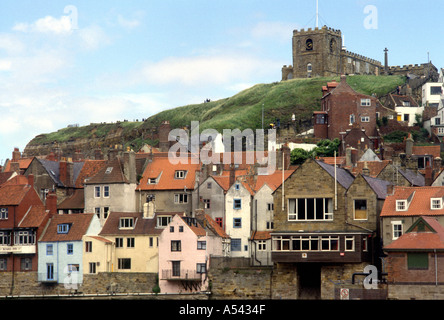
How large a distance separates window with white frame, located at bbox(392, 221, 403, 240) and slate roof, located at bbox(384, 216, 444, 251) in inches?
178

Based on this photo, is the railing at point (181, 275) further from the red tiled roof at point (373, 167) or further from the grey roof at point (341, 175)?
the red tiled roof at point (373, 167)

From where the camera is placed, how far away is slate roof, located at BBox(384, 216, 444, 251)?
221 feet

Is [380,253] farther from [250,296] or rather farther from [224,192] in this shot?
[224,192]

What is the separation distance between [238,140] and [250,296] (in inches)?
2537

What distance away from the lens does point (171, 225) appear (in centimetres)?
8419

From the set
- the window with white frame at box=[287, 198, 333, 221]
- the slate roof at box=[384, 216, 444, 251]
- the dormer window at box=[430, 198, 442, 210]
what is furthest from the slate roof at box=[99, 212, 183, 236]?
the slate roof at box=[384, 216, 444, 251]

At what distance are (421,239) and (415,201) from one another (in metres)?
8.10

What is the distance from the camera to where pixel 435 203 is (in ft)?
245

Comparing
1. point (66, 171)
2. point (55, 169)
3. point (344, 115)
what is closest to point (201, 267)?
point (66, 171)

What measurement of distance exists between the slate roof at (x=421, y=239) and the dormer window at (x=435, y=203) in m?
4.65

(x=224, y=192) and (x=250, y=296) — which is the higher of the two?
(x=224, y=192)

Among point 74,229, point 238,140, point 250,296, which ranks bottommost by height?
point 250,296

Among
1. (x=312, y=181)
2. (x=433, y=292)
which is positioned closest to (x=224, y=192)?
(x=312, y=181)

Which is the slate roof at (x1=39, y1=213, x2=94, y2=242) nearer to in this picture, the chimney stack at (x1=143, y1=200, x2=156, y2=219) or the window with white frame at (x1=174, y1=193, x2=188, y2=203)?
the chimney stack at (x1=143, y1=200, x2=156, y2=219)
